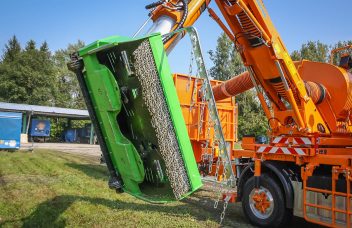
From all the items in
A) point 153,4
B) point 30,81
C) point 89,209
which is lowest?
point 89,209

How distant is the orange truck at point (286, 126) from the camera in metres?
5.52

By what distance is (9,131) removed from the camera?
20.3m

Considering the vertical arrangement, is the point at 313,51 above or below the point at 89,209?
above

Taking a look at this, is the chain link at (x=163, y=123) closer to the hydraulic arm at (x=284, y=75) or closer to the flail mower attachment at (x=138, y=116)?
the flail mower attachment at (x=138, y=116)

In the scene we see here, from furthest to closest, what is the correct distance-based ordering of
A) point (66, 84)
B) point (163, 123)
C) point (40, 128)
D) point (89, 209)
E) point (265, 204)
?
1. point (66, 84)
2. point (40, 128)
3. point (89, 209)
4. point (265, 204)
5. point (163, 123)

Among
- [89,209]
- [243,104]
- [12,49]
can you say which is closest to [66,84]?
[12,49]

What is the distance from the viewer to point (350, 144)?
20.8ft

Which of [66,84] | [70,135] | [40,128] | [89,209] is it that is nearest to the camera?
[89,209]

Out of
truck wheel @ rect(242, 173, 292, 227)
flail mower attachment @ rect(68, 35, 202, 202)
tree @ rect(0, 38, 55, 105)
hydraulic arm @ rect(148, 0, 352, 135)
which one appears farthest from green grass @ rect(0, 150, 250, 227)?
tree @ rect(0, 38, 55, 105)

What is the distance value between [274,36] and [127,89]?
349 cm

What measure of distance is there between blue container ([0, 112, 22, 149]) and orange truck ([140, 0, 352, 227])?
16.0m

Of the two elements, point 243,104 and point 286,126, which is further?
point 243,104

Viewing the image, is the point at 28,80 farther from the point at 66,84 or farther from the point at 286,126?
the point at 286,126

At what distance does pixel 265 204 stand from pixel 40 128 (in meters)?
35.3
